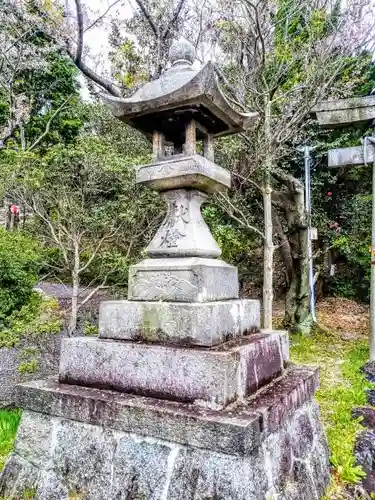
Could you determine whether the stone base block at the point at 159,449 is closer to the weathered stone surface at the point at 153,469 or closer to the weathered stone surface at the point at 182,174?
the weathered stone surface at the point at 153,469

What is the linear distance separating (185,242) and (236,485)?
143 centimetres

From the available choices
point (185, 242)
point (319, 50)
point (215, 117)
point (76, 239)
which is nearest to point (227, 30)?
point (319, 50)

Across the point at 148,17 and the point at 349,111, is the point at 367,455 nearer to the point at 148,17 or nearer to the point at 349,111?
the point at 349,111

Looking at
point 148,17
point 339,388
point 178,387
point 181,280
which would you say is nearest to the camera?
point 178,387

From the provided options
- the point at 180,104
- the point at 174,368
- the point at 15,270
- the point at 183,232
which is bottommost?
the point at 174,368

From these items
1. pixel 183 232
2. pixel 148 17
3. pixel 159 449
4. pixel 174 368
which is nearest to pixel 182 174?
pixel 183 232

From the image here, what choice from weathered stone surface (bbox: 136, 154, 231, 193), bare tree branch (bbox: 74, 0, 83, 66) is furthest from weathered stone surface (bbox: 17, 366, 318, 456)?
bare tree branch (bbox: 74, 0, 83, 66)

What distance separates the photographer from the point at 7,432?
3742mm

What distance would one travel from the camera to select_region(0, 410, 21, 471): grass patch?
3277 millimetres

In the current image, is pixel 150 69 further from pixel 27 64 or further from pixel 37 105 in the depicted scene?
pixel 37 105

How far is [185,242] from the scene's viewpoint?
2.54 m

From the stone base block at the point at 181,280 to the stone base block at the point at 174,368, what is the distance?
1.07 ft

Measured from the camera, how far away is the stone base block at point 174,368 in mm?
2029

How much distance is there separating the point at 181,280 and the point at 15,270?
6.29 m
